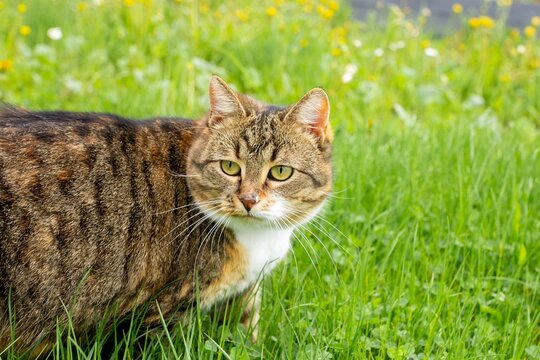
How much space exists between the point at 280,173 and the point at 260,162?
9 cm

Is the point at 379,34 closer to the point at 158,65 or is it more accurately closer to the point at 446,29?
the point at 446,29

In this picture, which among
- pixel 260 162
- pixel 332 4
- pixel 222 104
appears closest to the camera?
pixel 260 162

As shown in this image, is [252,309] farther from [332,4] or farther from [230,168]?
[332,4]

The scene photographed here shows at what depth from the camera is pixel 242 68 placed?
17.7ft

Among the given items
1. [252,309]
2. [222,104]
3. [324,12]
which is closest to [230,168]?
[222,104]

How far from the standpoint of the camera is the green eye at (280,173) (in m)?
2.78

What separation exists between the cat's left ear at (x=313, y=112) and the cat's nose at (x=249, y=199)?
38cm

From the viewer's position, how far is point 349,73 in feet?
17.1

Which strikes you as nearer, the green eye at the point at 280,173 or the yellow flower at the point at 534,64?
the green eye at the point at 280,173

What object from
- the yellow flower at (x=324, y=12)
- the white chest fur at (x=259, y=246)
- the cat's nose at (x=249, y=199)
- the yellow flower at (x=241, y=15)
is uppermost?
the yellow flower at (x=324, y=12)

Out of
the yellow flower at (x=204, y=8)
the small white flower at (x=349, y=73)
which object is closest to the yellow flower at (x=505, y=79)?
the small white flower at (x=349, y=73)

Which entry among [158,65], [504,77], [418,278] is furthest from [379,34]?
[418,278]

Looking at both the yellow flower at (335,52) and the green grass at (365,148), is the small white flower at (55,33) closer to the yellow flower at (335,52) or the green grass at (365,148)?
the green grass at (365,148)

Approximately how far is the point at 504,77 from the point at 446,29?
Answer: 60.5 inches
